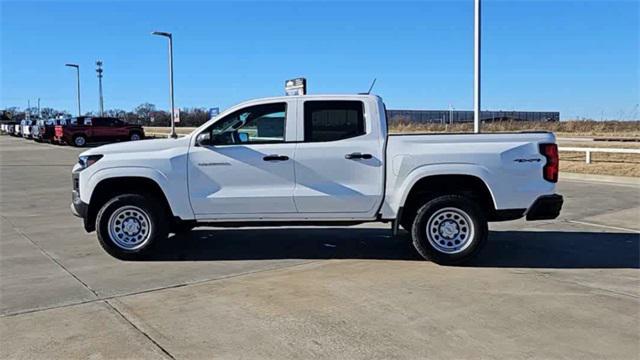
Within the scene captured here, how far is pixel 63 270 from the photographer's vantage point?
6.80 m

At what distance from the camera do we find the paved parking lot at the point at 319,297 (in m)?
4.48

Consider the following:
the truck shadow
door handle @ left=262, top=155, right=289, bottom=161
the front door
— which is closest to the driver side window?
the front door

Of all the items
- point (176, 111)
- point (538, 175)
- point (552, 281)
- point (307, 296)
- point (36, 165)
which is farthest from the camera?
point (176, 111)

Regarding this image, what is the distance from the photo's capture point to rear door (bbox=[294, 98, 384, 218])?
686 centimetres

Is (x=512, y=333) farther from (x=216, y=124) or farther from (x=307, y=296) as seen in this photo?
(x=216, y=124)

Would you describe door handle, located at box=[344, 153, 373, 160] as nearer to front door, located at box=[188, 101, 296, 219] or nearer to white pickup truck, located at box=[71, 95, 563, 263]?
white pickup truck, located at box=[71, 95, 563, 263]

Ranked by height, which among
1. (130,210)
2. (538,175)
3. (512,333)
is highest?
(538,175)

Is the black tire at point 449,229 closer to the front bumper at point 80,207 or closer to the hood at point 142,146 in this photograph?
the hood at point 142,146

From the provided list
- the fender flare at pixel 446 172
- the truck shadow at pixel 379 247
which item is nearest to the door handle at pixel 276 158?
the truck shadow at pixel 379 247

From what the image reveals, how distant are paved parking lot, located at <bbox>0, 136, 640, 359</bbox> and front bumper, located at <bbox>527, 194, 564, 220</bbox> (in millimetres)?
605

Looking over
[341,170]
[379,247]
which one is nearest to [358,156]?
[341,170]

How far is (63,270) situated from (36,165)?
18.9m

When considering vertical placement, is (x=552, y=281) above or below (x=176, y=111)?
below

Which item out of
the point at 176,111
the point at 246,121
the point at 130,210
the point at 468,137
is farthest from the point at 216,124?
the point at 176,111
